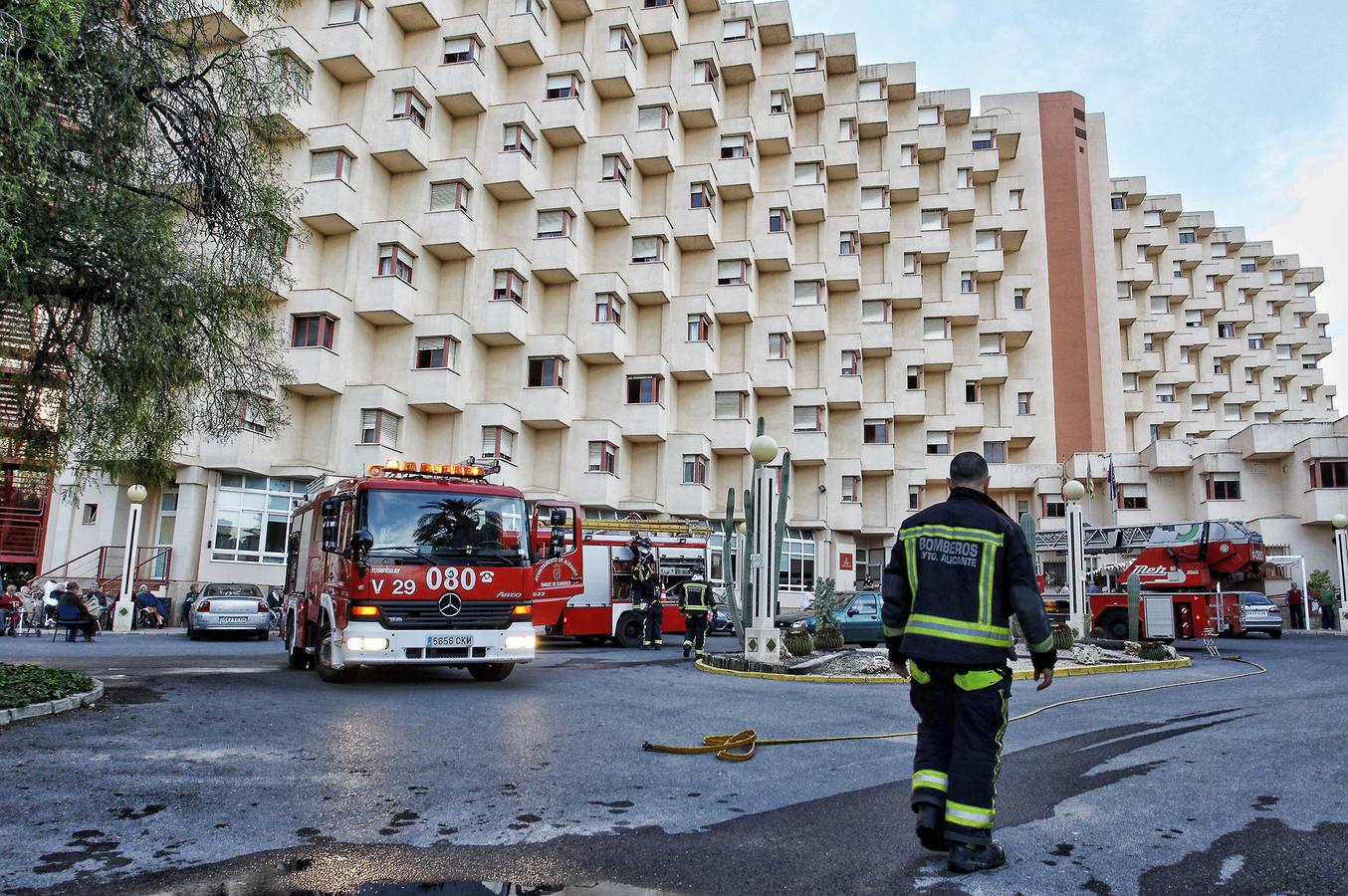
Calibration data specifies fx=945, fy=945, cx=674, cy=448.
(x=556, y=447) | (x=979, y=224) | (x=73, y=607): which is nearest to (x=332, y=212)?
(x=556, y=447)

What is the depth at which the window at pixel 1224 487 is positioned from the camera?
49.7 metres

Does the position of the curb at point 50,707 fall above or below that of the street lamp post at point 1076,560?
below

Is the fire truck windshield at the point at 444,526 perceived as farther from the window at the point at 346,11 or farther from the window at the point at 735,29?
the window at the point at 735,29

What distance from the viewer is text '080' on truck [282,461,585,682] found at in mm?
11500

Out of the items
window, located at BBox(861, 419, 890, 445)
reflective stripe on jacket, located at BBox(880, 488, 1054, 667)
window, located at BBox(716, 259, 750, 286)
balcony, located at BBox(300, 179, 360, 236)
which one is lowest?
reflective stripe on jacket, located at BBox(880, 488, 1054, 667)

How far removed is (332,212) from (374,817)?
32720 mm

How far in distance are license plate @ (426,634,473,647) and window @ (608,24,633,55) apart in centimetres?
3743

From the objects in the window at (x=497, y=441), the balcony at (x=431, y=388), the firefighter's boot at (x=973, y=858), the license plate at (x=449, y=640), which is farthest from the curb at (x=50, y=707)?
the window at (x=497, y=441)

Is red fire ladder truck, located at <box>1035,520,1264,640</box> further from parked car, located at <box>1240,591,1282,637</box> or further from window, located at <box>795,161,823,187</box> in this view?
window, located at <box>795,161,823,187</box>

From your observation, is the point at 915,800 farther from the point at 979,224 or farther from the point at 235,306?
the point at 979,224

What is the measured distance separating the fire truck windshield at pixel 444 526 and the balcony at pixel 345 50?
2959 centimetres

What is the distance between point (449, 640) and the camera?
11.8 meters

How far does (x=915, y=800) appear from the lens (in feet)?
15.1

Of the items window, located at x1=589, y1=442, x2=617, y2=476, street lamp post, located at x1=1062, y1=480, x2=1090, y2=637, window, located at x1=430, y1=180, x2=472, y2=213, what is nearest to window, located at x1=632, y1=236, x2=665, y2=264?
window, located at x1=430, y1=180, x2=472, y2=213
